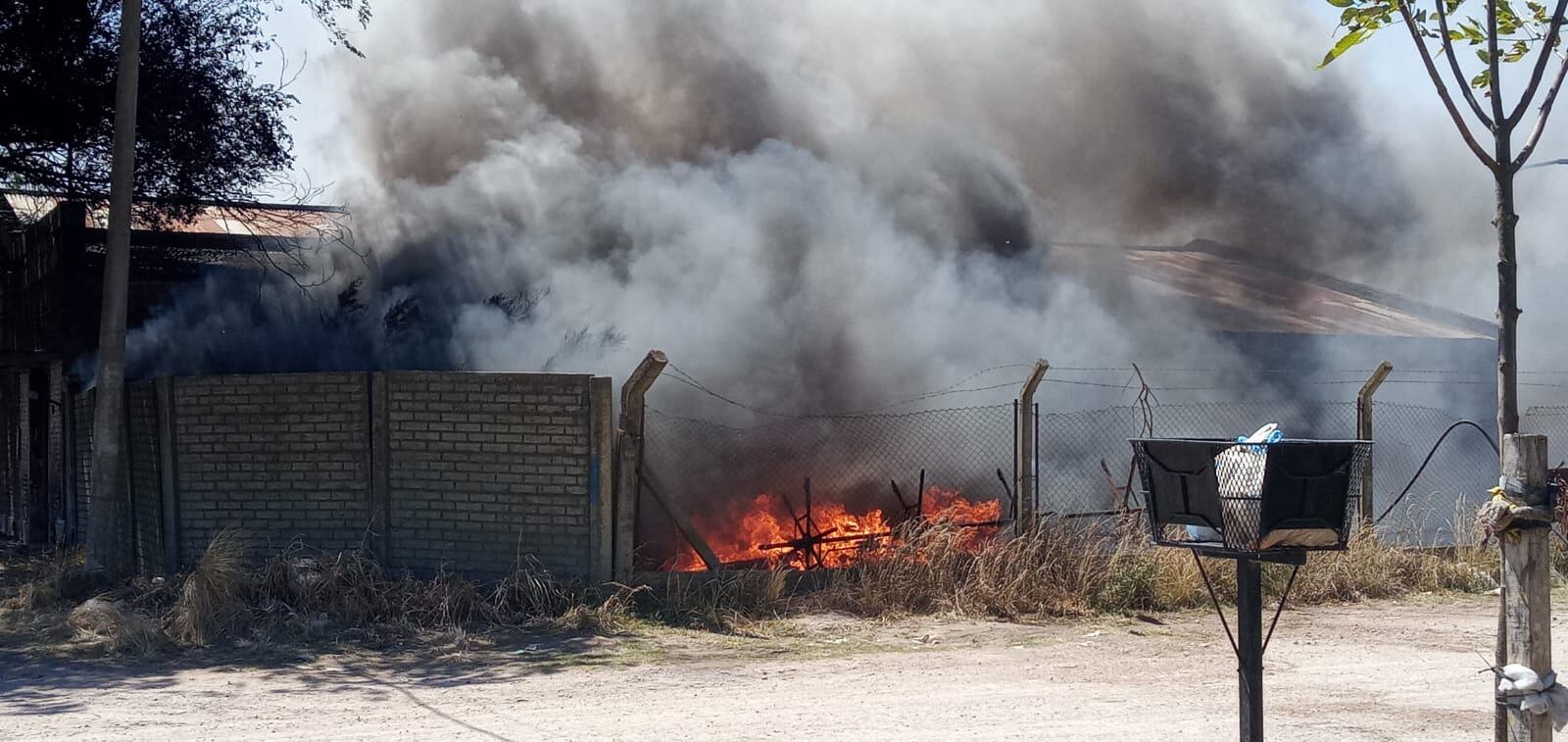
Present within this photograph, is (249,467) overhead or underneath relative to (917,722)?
overhead

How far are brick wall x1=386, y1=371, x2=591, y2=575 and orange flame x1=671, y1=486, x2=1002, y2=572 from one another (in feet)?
3.31

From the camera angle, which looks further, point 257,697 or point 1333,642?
point 1333,642

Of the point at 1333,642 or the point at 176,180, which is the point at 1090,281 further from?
the point at 176,180

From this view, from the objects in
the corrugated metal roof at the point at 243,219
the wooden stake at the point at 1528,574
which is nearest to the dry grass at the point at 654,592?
the corrugated metal roof at the point at 243,219

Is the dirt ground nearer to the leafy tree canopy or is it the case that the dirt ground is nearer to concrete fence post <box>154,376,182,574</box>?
concrete fence post <box>154,376,182,574</box>

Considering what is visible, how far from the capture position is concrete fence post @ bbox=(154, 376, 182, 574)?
9188mm

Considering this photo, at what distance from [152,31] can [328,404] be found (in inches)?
205

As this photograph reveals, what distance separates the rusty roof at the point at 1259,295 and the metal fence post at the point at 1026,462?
6.10 meters

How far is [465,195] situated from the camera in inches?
546

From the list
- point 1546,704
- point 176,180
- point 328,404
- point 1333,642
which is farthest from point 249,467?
point 1546,704

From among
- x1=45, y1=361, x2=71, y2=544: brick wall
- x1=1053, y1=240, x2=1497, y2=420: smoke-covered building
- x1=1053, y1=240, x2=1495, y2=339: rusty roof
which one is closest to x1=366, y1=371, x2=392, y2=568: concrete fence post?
x1=45, y1=361, x2=71, y2=544: brick wall

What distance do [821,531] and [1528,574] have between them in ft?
21.0

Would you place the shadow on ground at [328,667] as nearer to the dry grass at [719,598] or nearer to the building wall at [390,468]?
the dry grass at [719,598]

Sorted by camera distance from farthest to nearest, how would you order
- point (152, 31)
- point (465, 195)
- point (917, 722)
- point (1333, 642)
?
1. point (465, 195)
2. point (152, 31)
3. point (1333, 642)
4. point (917, 722)
